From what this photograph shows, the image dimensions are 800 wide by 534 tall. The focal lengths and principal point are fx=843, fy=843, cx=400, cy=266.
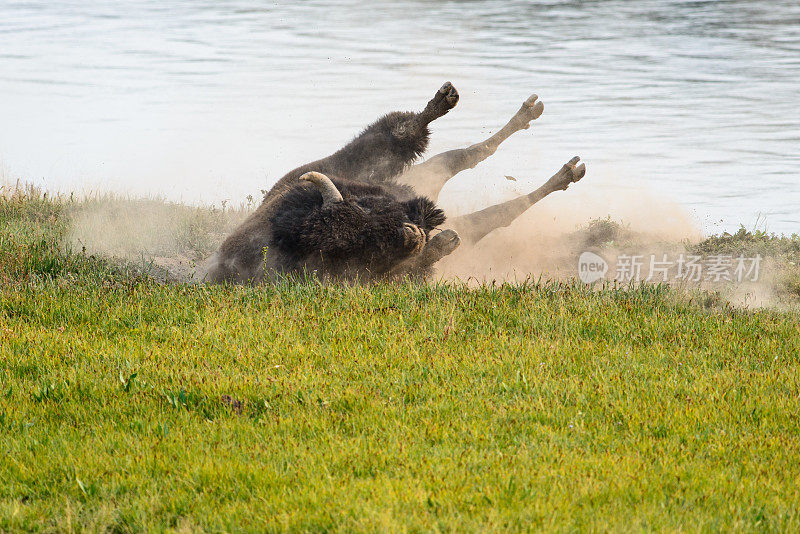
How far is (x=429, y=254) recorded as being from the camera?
8883 mm

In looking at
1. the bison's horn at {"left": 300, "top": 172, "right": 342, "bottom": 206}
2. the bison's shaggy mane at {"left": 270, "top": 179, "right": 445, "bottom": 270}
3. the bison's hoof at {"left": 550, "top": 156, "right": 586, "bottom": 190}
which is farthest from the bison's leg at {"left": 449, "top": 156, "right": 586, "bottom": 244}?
the bison's horn at {"left": 300, "top": 172, "right": 342, "bottom": 206}

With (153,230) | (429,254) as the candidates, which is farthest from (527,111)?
(153,230)

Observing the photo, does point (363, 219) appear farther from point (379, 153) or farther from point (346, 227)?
point (379, 153)

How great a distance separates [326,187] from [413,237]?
40.1 inches

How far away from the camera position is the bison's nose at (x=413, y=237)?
8.03m

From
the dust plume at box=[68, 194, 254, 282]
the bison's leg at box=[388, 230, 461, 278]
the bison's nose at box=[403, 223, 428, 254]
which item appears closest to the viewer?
the bison's nose at box=[403, 223, 428, 254]

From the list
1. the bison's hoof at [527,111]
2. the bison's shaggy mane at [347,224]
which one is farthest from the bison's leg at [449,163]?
the bison's shaggy mane at [347,224]

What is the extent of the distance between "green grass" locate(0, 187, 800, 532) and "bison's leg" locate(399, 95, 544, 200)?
3.28 m

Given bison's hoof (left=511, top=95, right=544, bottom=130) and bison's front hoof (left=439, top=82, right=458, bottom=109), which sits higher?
bison's front hoof (left=439, top=82, right=458, bottom=109)

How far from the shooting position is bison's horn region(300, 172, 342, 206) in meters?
8.27

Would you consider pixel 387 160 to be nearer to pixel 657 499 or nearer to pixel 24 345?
pixel 24 345

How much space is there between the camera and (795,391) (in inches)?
218

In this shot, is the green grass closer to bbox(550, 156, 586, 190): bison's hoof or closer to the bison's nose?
the bison's nose

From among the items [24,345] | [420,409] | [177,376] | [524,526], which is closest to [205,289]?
[24,345]
